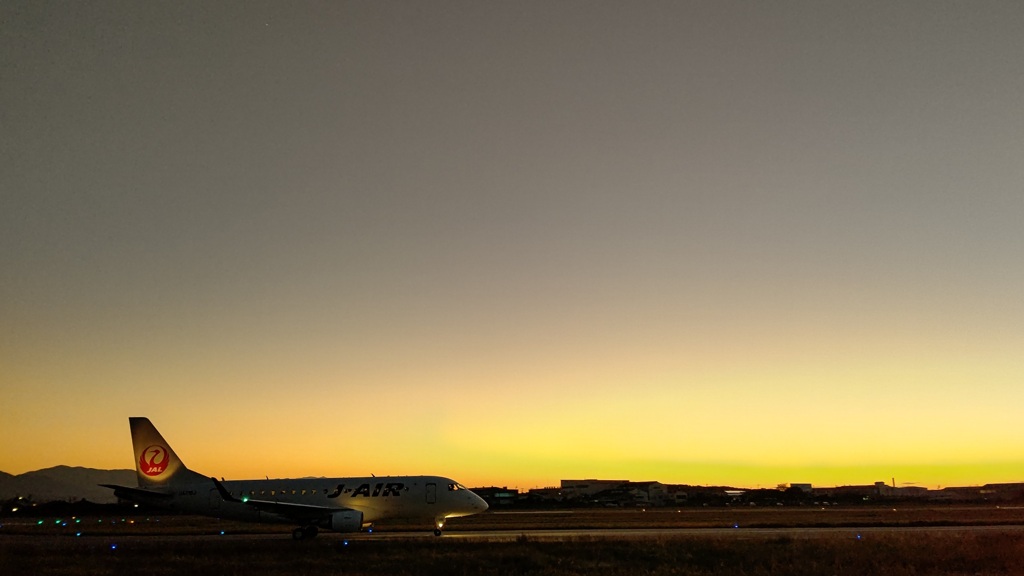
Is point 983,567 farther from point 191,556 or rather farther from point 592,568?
point 191,556

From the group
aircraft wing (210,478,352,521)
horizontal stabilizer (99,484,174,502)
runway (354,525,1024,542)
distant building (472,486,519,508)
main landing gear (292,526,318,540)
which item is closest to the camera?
runway (354,525,1024,542)

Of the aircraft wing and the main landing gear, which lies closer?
the main landing gear

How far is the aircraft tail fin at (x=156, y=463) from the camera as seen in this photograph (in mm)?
44906

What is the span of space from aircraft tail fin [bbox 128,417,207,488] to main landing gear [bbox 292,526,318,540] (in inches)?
313

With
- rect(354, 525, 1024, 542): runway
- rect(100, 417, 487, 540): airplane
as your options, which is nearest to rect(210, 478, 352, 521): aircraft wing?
rect(100, 417, 487, 540): airplane

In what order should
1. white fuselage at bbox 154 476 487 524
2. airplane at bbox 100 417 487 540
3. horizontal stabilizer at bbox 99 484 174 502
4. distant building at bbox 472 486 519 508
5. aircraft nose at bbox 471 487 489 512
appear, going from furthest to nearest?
distant building at bbox 472 486 519 508
horizontal stabilizer at bbox 99 484 174 502
aircraft nose at bbox 471 487 489 512
white fuselage at bbox 154 476 487 524
airplane at bbox 100 417 487 540

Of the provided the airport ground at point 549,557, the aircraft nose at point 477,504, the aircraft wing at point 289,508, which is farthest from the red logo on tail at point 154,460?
the aircraft nose at point 477,504

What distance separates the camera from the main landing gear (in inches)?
1553

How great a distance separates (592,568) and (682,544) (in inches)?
273

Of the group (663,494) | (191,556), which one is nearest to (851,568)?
(191,556)

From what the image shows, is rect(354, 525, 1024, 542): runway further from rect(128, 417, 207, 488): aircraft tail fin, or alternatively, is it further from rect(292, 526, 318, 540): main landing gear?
rect(128, 417, 207, 488): aircraft tail fin

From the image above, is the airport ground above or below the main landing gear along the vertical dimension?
above

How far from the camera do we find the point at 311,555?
99.4ft

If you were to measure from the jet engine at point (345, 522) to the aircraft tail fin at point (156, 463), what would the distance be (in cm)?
987
